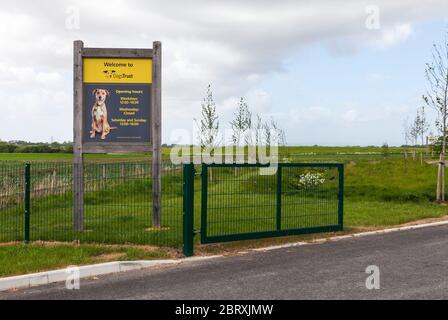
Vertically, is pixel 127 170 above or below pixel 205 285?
above

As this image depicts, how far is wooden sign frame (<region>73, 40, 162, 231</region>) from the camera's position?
1098cm

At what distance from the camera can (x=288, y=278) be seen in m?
7.20

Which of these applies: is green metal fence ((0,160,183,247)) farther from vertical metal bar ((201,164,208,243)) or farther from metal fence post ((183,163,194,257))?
metal fence post ((183,163,194,257))

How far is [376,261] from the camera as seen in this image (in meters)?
8.34

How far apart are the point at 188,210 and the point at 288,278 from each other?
2.45 m

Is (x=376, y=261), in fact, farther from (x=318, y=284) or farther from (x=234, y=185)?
(x=234, y=185)

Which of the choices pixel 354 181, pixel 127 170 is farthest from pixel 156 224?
pixel 354 181

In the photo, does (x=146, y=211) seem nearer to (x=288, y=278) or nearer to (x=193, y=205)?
(x=193, y=205)

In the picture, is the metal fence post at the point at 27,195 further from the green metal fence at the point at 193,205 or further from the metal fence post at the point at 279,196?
the metal fence post at the point at 279,196

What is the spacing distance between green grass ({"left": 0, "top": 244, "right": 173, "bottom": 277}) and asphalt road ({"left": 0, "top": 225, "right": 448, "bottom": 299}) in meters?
0.72

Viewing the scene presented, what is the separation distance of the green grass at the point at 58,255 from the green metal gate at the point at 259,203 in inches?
35.6

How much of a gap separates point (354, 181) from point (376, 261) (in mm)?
15549
